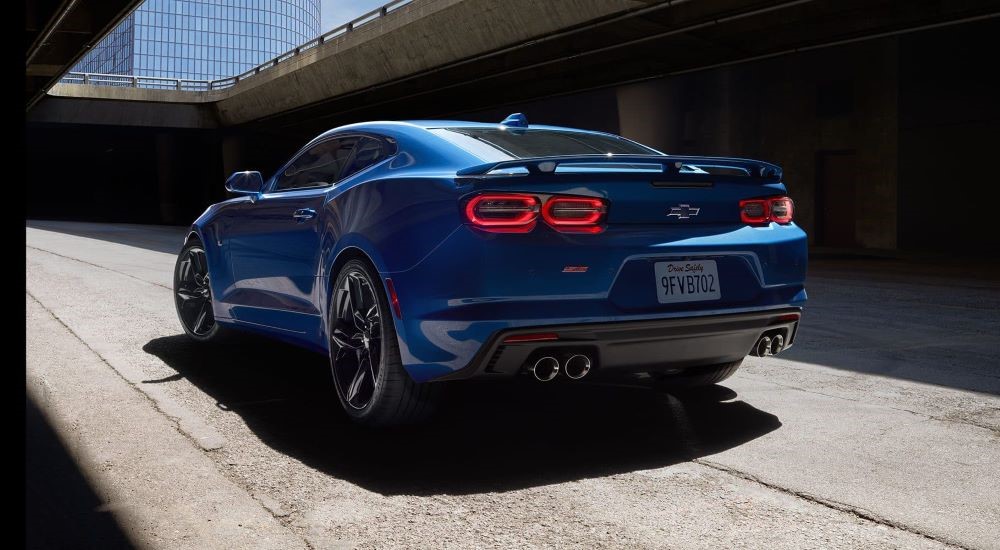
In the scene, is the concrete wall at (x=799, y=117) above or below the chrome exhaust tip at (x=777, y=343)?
above

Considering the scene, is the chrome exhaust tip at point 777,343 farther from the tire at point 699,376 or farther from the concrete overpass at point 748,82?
the concrete overpass at point 748,82

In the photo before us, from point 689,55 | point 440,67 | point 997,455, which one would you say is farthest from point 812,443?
point 440,67

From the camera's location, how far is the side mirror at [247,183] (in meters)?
5.86

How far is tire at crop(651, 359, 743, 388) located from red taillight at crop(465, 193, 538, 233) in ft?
5.99

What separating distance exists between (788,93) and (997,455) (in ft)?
84.0

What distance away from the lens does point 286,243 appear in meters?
5.18

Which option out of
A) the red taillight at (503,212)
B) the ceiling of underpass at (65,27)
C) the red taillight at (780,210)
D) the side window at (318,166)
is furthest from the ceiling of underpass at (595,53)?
the red taillight at (503,212)

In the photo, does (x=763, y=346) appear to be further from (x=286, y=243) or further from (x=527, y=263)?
(x=286, y=243)

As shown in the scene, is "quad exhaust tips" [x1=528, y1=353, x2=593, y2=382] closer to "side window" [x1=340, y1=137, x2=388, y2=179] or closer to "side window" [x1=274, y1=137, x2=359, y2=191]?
"side window" [x1=340, y1=137, x2=388, y2=179]

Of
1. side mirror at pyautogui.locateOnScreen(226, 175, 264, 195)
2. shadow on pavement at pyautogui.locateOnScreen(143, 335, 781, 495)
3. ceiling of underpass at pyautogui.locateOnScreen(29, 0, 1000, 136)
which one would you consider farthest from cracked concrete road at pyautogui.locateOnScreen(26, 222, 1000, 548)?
ceiling of underpass at pyautogui.locateOnScreen(29, 0, 1000, 136)

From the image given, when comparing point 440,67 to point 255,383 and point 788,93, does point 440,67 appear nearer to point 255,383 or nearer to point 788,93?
point 788,93

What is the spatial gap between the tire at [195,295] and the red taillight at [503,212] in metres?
3.32

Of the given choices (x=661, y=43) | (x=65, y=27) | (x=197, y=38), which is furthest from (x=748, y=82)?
(x=197, y=38)

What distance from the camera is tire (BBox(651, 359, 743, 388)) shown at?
5.16 metres
